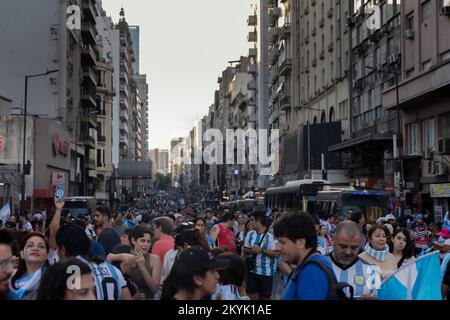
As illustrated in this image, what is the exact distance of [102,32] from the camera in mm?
107750

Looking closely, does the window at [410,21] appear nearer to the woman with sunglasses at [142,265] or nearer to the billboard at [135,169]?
the woman with sunglasses at [142,265]

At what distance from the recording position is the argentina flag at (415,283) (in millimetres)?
5375

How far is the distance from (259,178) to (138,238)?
296 feet

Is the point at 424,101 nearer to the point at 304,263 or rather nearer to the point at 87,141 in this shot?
the point at 304,263

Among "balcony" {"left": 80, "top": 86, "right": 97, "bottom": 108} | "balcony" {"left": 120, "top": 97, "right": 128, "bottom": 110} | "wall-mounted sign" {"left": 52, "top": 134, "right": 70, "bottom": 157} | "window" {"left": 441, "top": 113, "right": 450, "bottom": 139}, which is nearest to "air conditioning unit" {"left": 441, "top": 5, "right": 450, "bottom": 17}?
"window" {"left": 441, "top": 113, "right": 450, "bottom": 139}

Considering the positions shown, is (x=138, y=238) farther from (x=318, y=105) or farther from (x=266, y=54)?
(x=266, y=54)

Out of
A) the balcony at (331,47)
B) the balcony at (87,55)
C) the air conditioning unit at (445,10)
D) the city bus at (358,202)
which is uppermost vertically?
the balcony at (87,55)

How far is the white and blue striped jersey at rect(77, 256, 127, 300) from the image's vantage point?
20.1 ft

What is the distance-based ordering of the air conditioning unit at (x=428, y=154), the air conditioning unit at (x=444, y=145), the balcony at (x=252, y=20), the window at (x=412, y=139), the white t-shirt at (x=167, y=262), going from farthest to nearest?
the balcony at (x=252, y=20), the window at (x=412, y=139), the air conditioning unit at (x=428, y=154), the air conditioning unit at (x=444, y=145), the white t-shirt at (x=167, y=262)

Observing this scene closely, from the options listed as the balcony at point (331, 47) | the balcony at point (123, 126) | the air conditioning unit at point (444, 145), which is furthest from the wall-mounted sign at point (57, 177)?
the balcony at point (123, 126)

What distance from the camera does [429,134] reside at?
130 feet

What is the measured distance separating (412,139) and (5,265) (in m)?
38.1

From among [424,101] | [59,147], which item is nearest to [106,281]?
[424,101]

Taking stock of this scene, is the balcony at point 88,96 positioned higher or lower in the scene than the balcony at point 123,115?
lower
